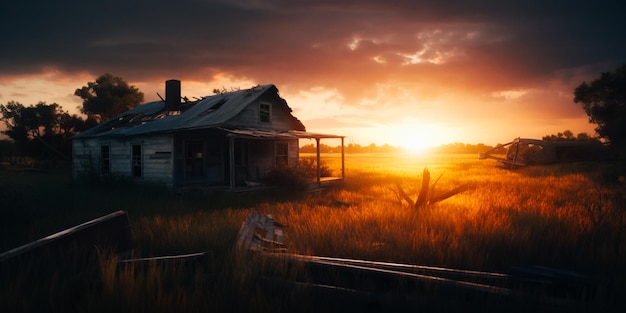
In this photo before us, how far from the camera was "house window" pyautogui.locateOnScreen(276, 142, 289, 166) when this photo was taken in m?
20.5

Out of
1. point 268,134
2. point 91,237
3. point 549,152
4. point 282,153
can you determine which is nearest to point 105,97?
point 282,153

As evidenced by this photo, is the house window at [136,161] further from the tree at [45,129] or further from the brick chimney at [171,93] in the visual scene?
the tree at [45,129]

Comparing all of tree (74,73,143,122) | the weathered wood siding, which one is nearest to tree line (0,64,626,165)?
tree (74,73,143,122)

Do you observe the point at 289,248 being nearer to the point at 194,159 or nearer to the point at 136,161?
the point at 194,159

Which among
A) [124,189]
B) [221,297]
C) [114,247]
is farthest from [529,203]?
[124,189]

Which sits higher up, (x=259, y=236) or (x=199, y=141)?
(x=199, y=141)

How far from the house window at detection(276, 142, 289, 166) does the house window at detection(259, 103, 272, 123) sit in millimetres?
1723

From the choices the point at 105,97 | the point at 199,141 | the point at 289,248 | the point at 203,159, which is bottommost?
the point at 289,248

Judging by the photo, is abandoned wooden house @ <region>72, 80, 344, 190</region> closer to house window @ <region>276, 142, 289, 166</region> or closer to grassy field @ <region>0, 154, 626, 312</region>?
house window @ <region>276, 142, 289, 166</region>

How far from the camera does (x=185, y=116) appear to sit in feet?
59.1

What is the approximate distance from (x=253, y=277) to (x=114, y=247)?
9.64 ft

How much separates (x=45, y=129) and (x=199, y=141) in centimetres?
3005

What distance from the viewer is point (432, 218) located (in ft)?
25.9

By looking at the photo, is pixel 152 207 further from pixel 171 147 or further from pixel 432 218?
pixel 432 218
